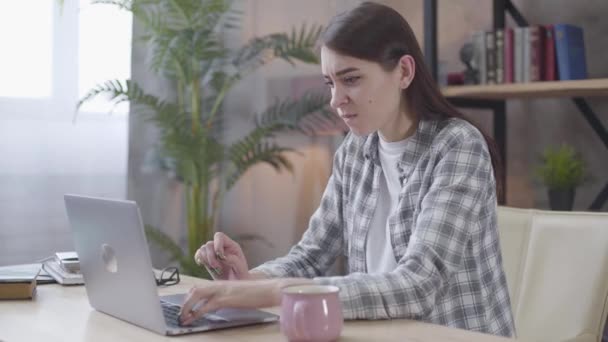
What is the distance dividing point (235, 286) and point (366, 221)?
0.49m

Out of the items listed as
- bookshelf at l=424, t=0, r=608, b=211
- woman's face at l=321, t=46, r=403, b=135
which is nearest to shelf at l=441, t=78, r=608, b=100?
bookshelf at l=424, t=0, r=608, b=211

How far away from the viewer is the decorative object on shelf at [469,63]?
309 centimetres

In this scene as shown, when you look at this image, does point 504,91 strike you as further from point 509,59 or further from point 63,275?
point 63,275

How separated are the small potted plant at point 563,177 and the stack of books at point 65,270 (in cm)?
193

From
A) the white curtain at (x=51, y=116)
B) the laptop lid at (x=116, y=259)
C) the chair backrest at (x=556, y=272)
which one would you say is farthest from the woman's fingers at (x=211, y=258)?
the white curtain at (x=51, y=116)

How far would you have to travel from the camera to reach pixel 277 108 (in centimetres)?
393

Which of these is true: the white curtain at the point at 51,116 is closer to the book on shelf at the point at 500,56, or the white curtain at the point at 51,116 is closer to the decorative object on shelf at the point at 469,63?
the decorative object on shelf at the point at 469,63

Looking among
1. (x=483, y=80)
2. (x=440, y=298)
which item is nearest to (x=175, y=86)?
(x=483, y=80)

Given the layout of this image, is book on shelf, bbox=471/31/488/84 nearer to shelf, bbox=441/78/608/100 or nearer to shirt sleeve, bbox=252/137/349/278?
shelf, bbox=441/78/608/100

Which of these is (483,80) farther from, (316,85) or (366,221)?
(366,221)

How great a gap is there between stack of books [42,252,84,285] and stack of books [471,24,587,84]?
1.87 m

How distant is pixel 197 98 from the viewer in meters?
3.62

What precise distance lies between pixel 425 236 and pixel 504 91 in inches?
69.6

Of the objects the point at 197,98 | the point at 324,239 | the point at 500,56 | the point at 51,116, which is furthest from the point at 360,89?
the point at 51,116
